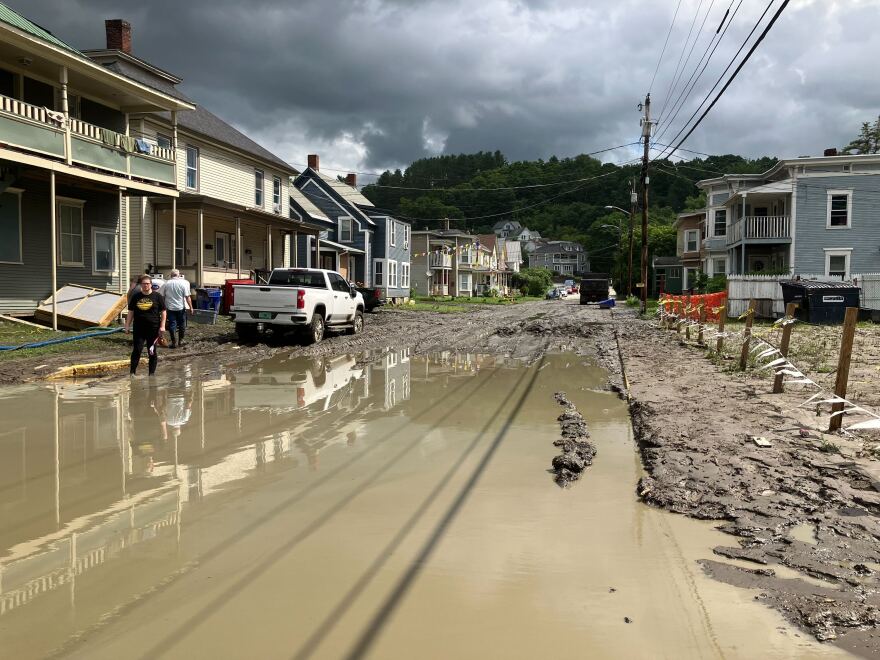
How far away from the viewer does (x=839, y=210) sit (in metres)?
38.0

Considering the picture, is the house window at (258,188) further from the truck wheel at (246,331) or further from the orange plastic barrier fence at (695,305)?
the orange plastic barrier fence at (695,305)

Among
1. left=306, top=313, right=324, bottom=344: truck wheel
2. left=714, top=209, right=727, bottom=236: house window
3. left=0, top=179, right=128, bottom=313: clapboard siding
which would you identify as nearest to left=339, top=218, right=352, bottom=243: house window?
left=714, top=209, right=727, bottom=236: house window

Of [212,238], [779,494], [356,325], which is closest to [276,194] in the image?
[212,238]

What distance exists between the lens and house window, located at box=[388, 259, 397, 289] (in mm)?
52222

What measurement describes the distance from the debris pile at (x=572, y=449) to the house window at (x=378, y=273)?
41930 millimetres

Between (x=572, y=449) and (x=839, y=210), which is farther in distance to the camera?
(x=839, y=210)

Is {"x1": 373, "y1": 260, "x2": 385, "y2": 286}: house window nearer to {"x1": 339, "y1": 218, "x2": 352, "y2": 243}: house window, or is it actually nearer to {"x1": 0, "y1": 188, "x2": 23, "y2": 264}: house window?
{"x1": 339, "y1": 218, "x2": 352, "y2": 243}: house window

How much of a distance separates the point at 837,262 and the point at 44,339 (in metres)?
38.5

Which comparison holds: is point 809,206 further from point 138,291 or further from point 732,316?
point 138,291

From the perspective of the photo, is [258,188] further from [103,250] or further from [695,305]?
[695,305]

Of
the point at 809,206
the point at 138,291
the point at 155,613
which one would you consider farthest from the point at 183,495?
the point at 809,206

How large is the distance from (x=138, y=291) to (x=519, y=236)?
156m

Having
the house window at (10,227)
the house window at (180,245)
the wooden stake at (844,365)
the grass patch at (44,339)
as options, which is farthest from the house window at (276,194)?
the wooden stake at (844,365)

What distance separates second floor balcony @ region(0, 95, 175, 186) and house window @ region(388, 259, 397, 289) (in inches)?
1123
